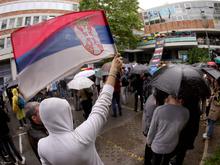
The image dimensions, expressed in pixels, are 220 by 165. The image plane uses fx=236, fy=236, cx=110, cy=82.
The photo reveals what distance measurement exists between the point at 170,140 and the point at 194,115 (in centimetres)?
77

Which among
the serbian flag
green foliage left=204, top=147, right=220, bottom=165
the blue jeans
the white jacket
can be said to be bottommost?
green foliage left=204, top=147, right=220, bottom=165

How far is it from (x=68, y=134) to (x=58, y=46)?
1.03 meters

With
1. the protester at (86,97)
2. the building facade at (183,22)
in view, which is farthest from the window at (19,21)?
the protester at (86,97)

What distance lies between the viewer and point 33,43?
2387 mm

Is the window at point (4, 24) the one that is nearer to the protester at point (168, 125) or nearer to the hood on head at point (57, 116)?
the protester at point (168, 125)

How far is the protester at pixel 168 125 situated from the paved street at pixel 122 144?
1650 millimetres

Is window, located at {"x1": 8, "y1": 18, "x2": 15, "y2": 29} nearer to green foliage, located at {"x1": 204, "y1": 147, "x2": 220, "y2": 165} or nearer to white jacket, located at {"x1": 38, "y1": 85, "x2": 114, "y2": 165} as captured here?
green foliage, located at {"x1": 204, "y1": 147, "x2": 220, "y2": 165}

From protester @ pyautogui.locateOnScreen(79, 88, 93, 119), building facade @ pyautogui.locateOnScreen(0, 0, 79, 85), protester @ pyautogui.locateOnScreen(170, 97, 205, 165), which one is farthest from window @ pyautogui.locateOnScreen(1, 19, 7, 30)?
protester @ pyautogui.locateOnScreen(170, 97, 205, 165)

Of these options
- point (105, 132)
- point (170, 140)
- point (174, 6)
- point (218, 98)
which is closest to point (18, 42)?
point (170, 140)

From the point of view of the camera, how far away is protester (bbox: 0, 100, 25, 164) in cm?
528

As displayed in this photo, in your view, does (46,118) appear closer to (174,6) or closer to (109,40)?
(109,40)

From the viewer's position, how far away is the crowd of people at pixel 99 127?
1777mm

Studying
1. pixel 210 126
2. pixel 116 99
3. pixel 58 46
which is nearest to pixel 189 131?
pixel 210 126

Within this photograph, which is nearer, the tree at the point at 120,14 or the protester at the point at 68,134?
the protester at the point at 68,134
